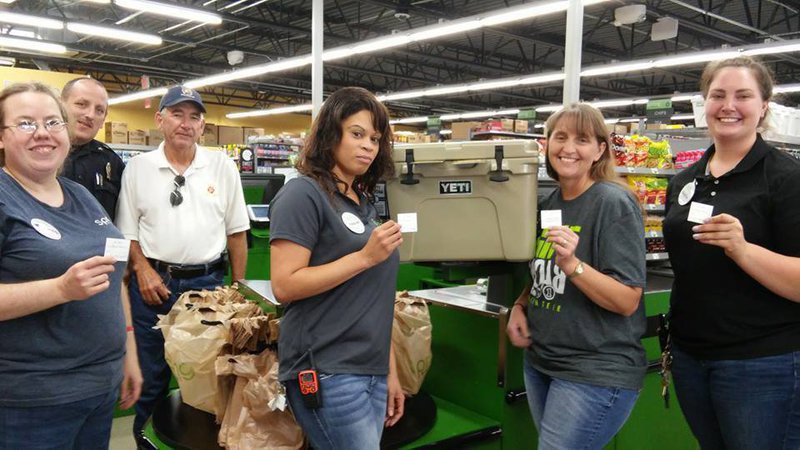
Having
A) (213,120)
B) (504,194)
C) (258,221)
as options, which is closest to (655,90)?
(213,120)

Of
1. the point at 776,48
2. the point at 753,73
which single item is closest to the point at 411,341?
the point at 753,73

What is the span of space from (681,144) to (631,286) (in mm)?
3855

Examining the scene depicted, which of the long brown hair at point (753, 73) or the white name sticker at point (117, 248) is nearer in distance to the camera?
the white name sticker at point (117, 248)

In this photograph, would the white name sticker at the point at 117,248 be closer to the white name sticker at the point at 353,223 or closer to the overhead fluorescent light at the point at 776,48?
the white name sticker at the point at 353,223

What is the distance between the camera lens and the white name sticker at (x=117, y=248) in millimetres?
1521

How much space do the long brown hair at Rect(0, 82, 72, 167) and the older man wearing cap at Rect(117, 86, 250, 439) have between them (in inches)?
40.4

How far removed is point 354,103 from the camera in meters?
1.59

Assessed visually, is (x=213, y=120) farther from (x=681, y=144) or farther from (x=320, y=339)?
(x=320, y=339)

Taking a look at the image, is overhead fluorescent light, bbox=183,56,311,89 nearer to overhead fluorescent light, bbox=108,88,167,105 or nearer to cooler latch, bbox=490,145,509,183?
overhead fluorescent light, bbox=108,88,167,105

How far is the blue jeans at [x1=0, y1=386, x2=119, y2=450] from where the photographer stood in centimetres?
148

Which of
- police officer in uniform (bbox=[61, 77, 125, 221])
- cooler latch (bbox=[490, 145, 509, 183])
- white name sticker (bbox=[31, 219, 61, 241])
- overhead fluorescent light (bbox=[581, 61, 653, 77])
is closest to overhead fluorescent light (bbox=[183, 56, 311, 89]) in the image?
overhead fluorescent light (bbox=[581, 61, 653, 77])

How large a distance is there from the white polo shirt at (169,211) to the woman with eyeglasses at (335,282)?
1294 millimetres

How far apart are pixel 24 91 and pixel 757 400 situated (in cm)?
213

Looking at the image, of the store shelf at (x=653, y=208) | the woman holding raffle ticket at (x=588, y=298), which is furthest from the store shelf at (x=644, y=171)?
the woman holding raffle ticket at (x=588, y=298)
